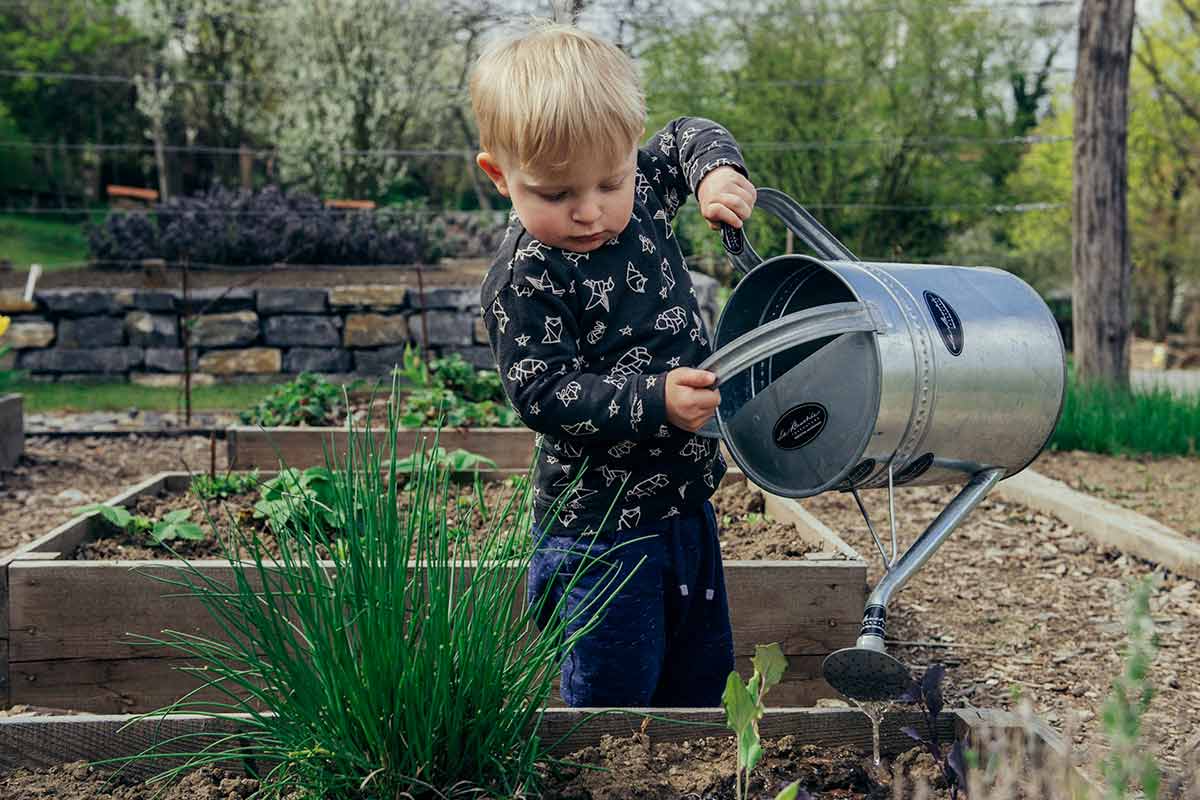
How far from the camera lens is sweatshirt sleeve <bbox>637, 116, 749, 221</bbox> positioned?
1.95 m

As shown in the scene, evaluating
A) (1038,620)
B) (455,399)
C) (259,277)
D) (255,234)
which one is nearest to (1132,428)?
(1038,620)

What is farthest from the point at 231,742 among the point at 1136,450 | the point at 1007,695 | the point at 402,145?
the point at 402,145

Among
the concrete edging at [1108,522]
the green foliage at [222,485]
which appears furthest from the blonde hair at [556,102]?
the concrete edging at [1108,522]

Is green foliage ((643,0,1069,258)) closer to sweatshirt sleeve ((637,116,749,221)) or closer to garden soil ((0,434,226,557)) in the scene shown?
garden soil ((0,434,226,557))

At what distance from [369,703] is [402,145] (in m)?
14.0

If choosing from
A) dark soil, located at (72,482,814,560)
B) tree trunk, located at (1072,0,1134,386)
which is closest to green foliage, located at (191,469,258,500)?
dark soil, located at (72,482,814,560)

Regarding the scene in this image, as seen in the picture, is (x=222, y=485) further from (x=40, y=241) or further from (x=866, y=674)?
(x=40, y=241)

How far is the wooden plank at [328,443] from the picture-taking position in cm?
396

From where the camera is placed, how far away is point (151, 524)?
2895 millimetres

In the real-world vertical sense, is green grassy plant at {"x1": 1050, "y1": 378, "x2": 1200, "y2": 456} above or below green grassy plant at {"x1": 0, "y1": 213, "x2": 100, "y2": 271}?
above

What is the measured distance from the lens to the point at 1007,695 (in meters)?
2.72

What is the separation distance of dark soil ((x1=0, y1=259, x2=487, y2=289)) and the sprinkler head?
314 inches

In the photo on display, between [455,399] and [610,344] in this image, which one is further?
[455,399]

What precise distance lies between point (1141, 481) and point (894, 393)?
3935mm
